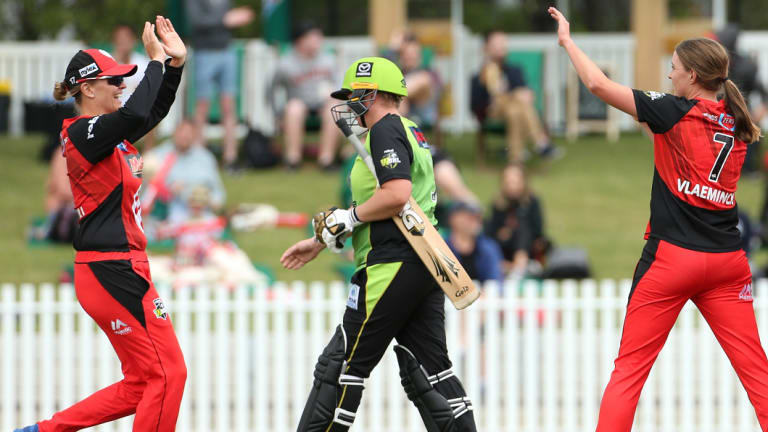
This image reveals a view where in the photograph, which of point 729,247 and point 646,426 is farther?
point 646,426

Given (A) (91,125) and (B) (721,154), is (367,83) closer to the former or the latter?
(A) (91,125)

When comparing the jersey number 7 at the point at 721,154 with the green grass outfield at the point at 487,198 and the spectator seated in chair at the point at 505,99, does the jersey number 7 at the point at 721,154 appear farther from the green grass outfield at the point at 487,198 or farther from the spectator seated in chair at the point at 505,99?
the spectator seated in chair at the point at 505,99

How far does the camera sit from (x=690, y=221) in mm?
5379

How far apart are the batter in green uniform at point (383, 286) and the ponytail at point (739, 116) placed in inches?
56.0

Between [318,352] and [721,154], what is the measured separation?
401 centimetres

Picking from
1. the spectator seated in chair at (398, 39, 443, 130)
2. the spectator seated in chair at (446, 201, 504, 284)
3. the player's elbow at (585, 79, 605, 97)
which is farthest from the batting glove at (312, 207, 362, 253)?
the spectator seated in chair at (398, 39, 443, 130)

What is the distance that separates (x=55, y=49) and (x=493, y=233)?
9.12 m

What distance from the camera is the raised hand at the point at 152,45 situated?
18.0 feet

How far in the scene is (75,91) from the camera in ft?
18.2

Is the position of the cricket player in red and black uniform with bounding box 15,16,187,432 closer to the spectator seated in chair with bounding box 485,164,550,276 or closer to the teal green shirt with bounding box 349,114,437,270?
the teal green shirt with bounding box 349,114,437,270

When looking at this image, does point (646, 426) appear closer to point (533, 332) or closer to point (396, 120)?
point (533, 332)

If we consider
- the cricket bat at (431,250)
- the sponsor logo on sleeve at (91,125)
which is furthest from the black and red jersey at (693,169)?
the sponsor logo on sleeve at (91,125)

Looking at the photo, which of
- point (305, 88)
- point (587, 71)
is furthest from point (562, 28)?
point (305, 88)

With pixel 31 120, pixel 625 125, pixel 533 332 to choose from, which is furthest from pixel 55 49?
pixel 533 332
